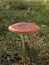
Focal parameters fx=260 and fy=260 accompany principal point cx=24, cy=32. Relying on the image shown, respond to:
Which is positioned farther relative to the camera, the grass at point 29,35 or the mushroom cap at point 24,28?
the grass at point 29,35

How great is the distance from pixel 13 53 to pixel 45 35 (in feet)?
3.43

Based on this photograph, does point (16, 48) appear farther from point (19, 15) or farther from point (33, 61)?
point (19, 15)

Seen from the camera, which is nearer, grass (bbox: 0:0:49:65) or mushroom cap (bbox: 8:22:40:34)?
mushroom cap (bbox: 8:22:40:34)

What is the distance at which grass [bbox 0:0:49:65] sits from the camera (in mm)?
4344

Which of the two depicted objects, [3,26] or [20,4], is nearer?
[3,26]

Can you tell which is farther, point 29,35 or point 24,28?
point 29,35

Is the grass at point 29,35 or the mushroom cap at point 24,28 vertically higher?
the mushroom cap at point 24,28

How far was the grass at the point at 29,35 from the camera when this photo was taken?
434 cm

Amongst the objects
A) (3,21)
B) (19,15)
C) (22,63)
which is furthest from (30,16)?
(22,63)

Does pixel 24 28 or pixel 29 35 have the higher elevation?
pixel 24 28

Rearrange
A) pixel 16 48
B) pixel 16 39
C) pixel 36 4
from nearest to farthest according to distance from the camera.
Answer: pixel 16 48 → pixel 16 39 → pixel 36 4

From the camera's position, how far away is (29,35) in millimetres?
5152

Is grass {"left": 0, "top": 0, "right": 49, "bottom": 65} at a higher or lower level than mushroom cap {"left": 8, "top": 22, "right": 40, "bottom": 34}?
lower

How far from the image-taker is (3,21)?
5648mm
